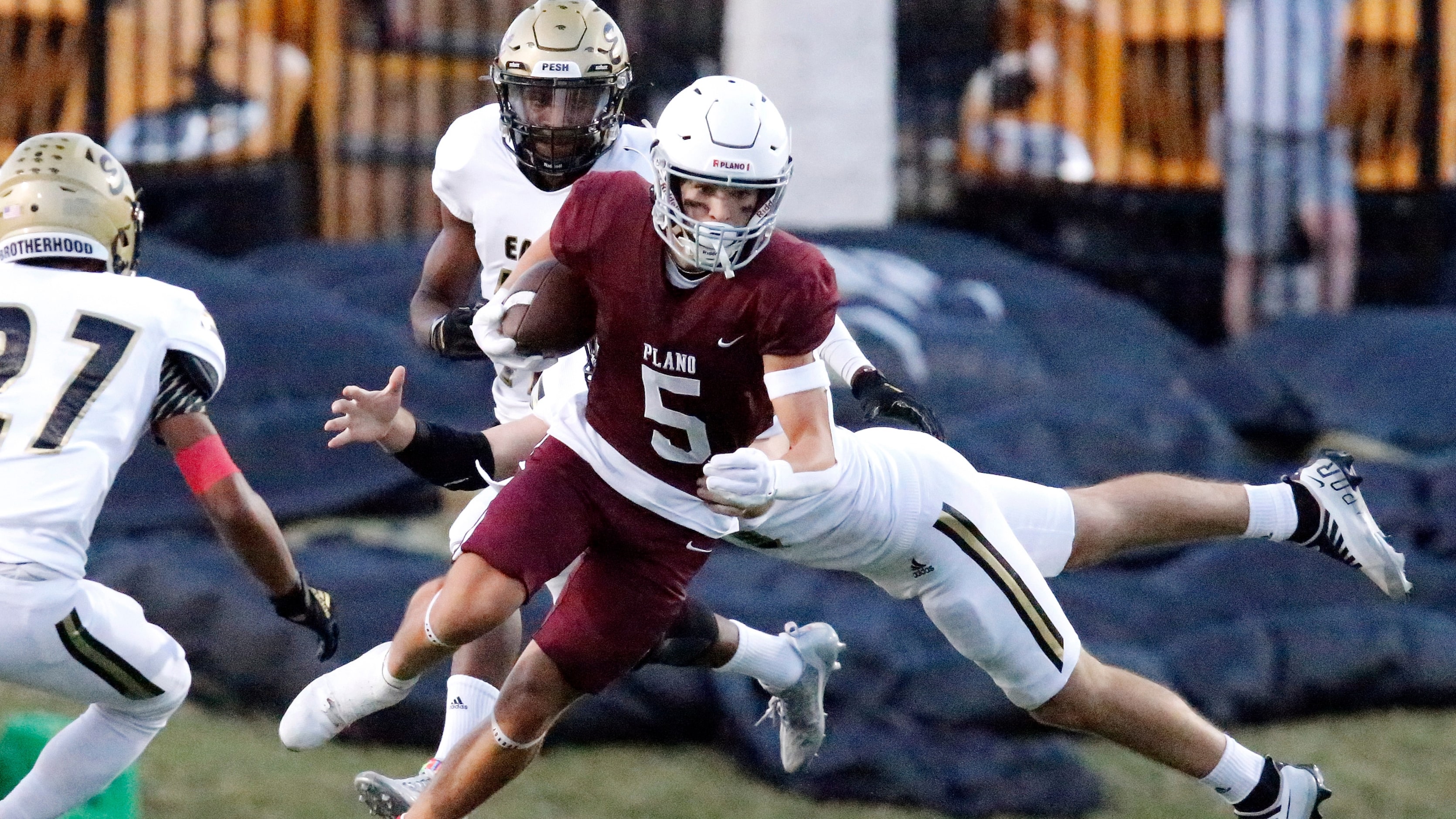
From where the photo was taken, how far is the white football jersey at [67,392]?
4.14m

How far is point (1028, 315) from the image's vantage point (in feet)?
29.7

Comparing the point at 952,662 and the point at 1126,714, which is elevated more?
the point at 1126,714

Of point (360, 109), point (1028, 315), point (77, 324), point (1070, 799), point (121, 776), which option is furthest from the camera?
point (360, 109)

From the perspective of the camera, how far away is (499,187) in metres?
5.12

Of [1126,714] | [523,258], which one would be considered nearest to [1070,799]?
[1126,714]

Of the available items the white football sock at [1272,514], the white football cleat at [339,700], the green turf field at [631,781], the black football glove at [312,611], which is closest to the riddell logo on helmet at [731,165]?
the black football glove at [312,611]

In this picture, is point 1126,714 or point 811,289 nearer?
point 811,289

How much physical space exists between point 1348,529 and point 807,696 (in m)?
1.45

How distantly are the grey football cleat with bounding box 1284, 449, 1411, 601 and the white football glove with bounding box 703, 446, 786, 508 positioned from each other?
5.48ft

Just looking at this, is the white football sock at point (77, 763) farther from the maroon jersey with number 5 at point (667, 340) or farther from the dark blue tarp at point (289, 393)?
the dark blue tarp at point (289, 393)

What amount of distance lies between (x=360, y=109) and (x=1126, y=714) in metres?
6.64

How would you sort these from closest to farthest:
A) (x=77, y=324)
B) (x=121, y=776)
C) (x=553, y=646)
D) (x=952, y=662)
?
(x=77, y=324) < (x=553, y=646) < (x=121, y=776) < (x=952, y=662)

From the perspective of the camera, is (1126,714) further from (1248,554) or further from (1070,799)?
(1248,554)

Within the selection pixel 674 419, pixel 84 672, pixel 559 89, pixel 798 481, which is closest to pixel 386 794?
pixel 84 672
